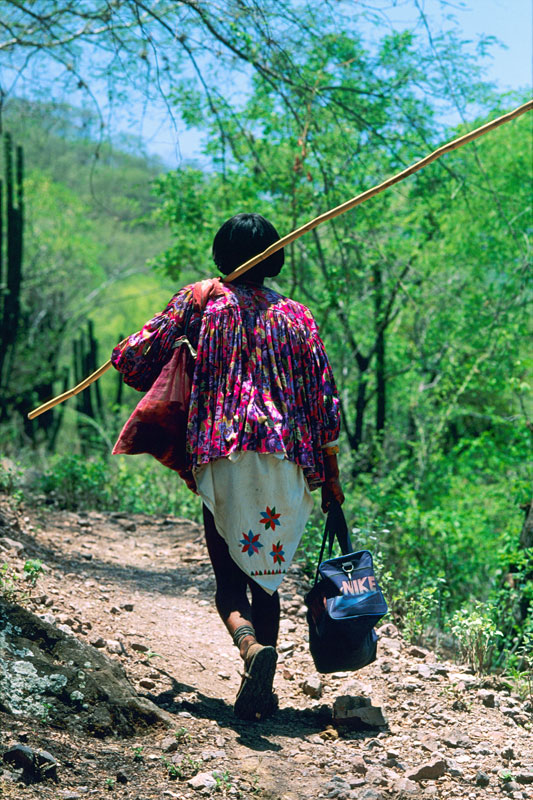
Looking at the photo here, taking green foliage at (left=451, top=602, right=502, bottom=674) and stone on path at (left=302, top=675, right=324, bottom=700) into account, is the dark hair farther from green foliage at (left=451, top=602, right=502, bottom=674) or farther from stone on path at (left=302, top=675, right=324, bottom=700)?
green foliage at (left=451, top=602, right=502, bottom=674)

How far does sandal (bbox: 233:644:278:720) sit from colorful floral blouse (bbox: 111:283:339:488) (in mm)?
660

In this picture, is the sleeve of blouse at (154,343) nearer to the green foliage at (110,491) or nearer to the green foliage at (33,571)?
the green foliage at (33,571)

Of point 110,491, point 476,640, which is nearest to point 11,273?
point 110,491

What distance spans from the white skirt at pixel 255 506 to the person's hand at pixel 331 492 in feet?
0.72

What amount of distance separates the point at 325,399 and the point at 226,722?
1.19m

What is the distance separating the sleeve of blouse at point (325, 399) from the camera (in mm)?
3189

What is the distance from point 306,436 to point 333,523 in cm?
35

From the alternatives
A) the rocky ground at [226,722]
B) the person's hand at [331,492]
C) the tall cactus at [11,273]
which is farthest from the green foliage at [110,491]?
the tall cactus at [11,273]

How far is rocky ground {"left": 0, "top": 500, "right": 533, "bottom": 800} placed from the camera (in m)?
2.46

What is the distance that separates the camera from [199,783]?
8.00 feet

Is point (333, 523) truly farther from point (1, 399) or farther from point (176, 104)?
point (1, 399)

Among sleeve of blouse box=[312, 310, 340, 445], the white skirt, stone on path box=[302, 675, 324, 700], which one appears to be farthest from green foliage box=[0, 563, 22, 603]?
sleeve of blouse box=[312, 310, 340, 445]

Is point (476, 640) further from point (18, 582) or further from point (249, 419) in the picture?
point (18, 582)

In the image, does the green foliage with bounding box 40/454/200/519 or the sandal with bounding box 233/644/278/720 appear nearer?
the sandal with bounding box 233/644/278/720
